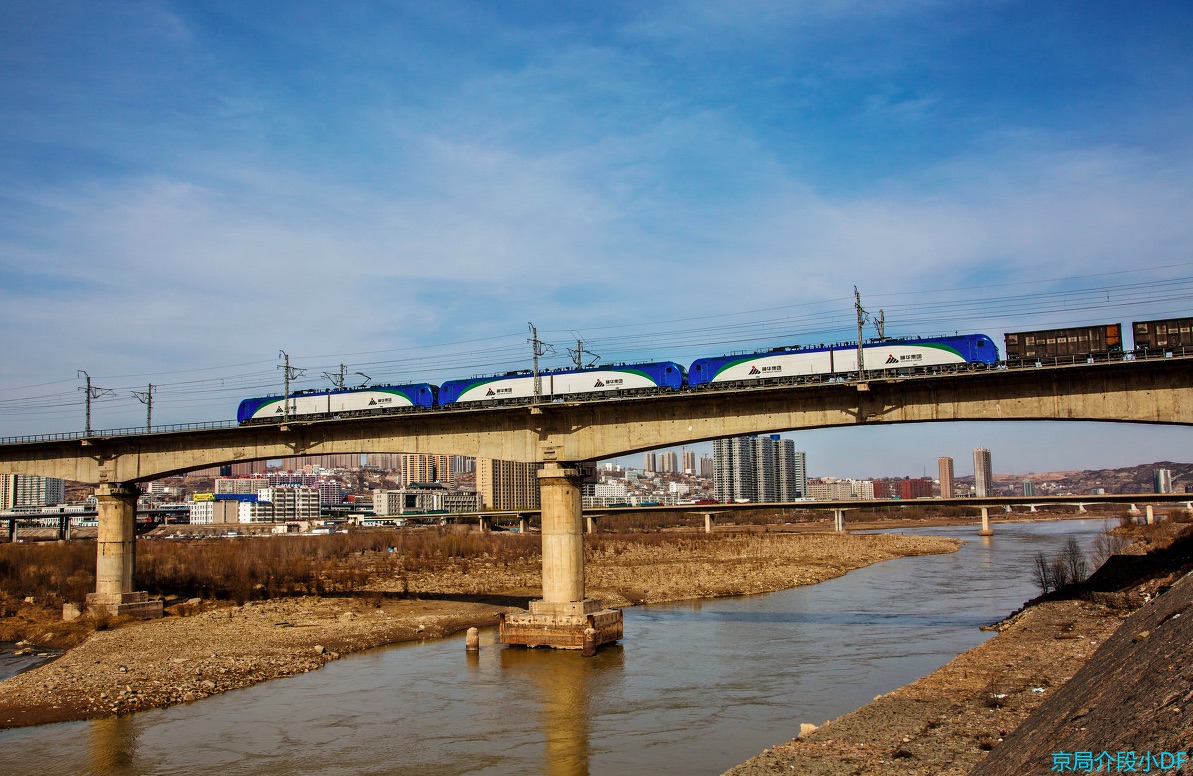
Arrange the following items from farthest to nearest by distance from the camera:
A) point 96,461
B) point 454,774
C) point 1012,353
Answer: point 96,461 → point 1012,353 → point 454,774

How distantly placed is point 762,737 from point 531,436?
2034 centimetres

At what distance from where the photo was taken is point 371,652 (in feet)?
129

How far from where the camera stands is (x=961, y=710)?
73.4 feet

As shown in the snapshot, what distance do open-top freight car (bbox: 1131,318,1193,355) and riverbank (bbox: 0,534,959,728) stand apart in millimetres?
32769

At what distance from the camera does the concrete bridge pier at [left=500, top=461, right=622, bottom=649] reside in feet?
124

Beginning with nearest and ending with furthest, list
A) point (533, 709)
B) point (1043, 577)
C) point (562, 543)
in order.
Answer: point (533, 709) < point (562, 543) < point (1043, 577)

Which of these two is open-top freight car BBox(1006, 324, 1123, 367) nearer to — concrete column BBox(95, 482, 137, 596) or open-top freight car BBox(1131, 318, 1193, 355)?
open-top freight car BBox(1131, 318, 1193, 355)

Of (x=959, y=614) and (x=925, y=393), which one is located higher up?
(x=925, y=393)

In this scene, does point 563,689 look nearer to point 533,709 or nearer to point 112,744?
point 533,709

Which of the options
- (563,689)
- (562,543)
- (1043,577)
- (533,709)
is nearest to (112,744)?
(533,709)

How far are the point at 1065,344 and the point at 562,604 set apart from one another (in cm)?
2249

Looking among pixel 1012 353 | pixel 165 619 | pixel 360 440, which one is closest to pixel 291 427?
pixel 360 440

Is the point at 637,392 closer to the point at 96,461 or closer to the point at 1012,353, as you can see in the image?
the point at 1012,353

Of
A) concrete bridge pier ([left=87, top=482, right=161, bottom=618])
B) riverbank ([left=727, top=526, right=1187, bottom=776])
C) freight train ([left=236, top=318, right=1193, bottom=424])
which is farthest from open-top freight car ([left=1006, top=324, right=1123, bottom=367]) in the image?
concrete bridge pier ([left=87, top=482, right=161, bottom=618])
